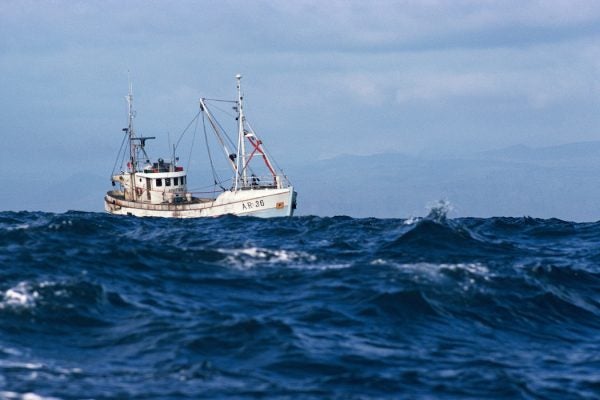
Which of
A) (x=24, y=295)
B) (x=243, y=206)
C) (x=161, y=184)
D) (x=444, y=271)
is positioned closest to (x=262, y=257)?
(x=444, y=271)

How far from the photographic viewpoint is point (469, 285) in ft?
106

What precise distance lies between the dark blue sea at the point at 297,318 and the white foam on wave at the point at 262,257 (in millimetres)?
97

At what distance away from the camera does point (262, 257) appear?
38281mm

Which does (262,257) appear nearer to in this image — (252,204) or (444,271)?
(444,271)

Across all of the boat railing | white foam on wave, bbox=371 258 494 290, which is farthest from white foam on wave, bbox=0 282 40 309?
the boat railing

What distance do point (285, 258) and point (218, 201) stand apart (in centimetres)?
5422

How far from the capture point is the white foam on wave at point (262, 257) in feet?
121

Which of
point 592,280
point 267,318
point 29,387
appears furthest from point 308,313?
point 592,280

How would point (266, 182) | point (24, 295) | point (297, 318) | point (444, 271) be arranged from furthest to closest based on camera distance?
1. point (266, 182)
2. point (444, 271)
3. point (24, 295)
4. point (297, 318)

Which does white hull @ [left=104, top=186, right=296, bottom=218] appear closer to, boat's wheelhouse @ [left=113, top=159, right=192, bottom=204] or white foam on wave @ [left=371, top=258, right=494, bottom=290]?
boat's wheelhouse @ [left=113, top=159, right=192, bottom=204]

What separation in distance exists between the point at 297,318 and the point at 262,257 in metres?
10.5

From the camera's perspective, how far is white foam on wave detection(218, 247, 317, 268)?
37.0 metres

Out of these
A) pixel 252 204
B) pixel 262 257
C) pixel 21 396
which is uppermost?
pixel 252 204

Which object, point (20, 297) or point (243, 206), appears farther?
point (243, 206)
